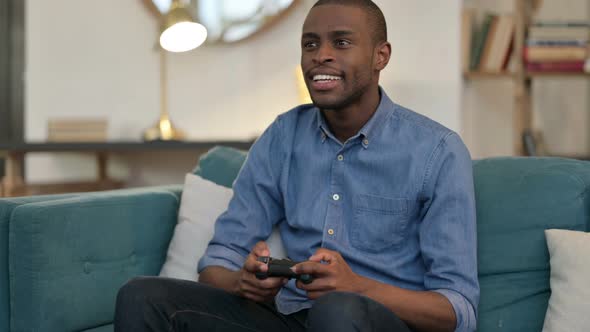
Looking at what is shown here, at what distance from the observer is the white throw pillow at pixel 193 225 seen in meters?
1.93

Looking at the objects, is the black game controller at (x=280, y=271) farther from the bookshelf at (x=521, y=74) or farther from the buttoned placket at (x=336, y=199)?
the bookshelf at (x=521, y=74)

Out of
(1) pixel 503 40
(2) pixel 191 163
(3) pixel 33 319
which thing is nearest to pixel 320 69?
(3) pixel 33 319

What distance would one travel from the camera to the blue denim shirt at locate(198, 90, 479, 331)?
1.53m

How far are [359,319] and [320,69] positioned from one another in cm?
57

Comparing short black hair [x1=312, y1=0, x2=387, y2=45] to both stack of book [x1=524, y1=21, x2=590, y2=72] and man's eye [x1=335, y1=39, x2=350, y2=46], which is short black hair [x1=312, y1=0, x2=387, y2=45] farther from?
stack of book [x1=524, y1=21, x2=590, y2=72]

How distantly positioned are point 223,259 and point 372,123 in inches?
16.7

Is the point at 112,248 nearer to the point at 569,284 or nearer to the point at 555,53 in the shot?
the point at 569,284

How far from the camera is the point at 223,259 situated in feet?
5.66

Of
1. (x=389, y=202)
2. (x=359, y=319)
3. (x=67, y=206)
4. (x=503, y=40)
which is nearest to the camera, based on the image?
(x=359, y=319)

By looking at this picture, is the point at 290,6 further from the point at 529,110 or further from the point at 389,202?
the point at 389,202

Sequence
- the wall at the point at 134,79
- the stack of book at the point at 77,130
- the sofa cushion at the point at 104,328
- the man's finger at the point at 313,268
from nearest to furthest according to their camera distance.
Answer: the man's finger at the point at 313,268
the sofa cushion at the point at 104,328
the stack of book at the point at 77,130
the wall at the point at 134,79

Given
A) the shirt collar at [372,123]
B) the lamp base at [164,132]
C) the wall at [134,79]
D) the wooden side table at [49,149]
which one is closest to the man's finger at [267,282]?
the shirt collar at [372,123]

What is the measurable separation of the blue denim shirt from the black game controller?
205 millimetres

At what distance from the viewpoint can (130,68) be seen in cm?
388
